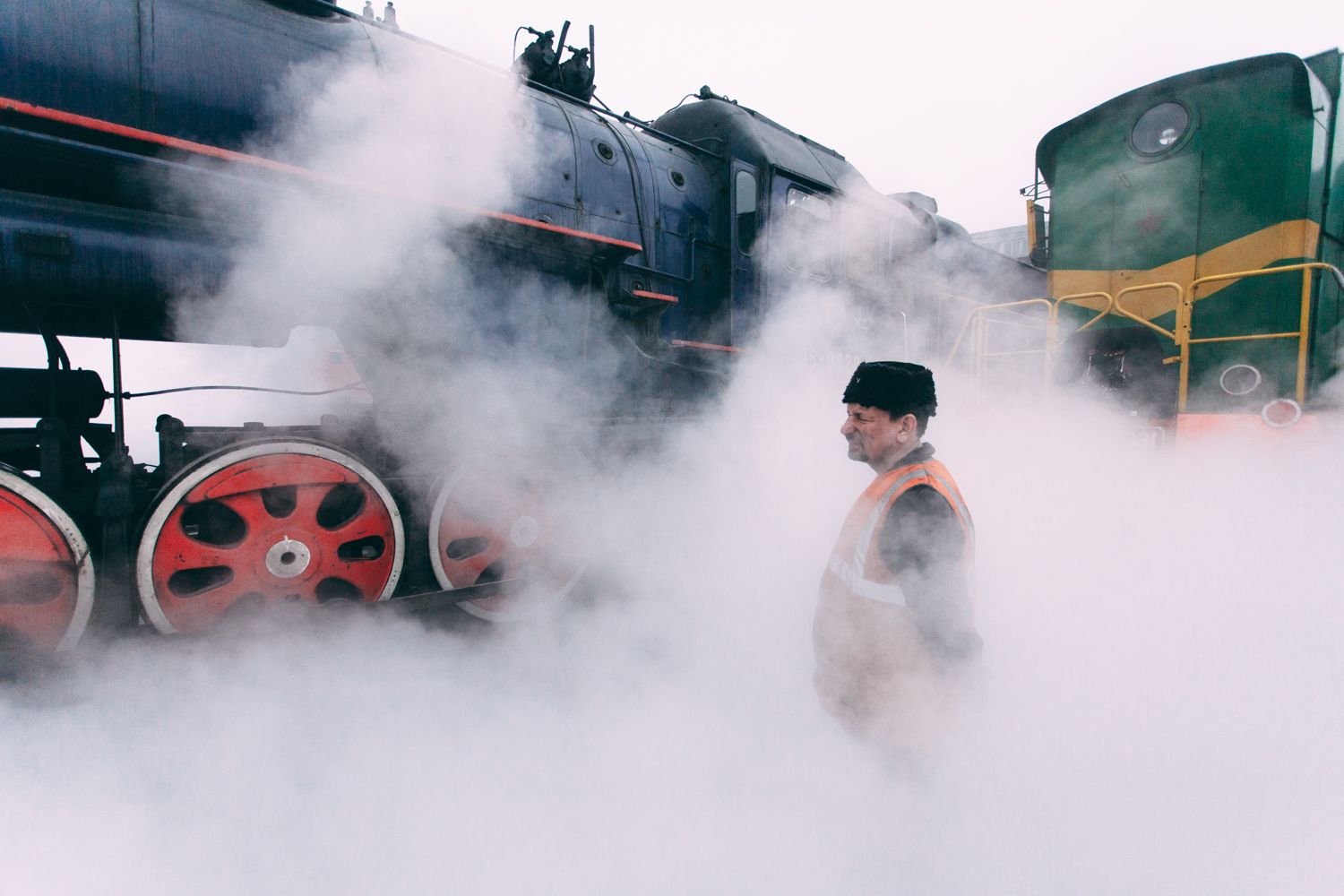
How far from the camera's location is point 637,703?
248cm

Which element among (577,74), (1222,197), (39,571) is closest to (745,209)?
(577,74)

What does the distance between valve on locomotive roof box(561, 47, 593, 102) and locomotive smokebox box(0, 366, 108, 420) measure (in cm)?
280

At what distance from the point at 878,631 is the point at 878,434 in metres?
0.48

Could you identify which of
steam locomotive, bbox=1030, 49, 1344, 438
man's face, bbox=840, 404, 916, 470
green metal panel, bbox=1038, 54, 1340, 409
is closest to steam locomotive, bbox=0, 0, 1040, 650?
man's face, bbox=840, 404, 916, 470

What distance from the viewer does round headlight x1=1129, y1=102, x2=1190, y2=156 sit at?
461 cm

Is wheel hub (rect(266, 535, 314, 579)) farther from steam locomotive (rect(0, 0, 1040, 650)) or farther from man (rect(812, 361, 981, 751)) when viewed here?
man (rect(812, 361, 981, 751))

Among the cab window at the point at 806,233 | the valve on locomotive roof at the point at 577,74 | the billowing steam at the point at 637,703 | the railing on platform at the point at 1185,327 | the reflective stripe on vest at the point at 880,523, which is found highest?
the valve on locomotive roof at the point at 577,74

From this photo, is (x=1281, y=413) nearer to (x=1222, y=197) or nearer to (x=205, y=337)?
(x=1222, y=197)

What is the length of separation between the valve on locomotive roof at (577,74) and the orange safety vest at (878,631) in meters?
3.31

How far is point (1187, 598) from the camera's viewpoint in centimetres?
357

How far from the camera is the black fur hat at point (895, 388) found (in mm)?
1618

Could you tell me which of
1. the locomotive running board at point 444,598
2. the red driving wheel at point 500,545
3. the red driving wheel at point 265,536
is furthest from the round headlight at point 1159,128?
the red driving wheel at point 265,536

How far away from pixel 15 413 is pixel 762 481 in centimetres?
349

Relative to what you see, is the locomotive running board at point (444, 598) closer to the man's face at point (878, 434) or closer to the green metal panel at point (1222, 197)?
the man's face at point (878, 434)
